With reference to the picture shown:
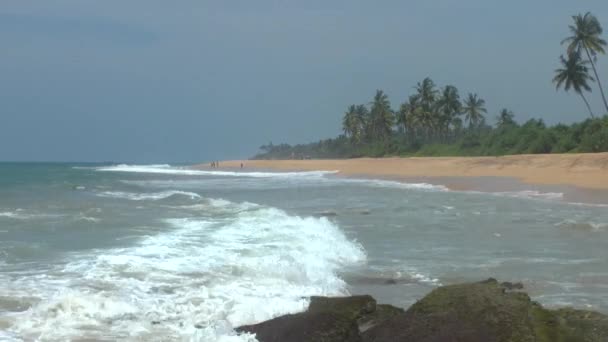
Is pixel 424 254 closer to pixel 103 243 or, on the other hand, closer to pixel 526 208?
pixel 103 243

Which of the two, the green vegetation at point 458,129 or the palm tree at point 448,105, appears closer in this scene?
the green vegetation at point 458,129

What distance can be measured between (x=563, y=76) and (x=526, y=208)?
129 feet

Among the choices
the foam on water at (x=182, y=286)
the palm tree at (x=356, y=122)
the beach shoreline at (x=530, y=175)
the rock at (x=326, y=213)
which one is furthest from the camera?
the palm tree at (x=356, y=122)

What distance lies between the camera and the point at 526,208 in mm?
22031

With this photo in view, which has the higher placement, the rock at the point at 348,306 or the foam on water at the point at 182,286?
the rock at the point at 348,306

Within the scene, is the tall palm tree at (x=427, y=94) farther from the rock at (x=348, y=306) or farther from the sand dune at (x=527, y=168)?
Result: the rock at (x=348, y=306)

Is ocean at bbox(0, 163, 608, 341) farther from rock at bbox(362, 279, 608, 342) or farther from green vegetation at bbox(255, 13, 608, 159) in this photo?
green vegetation at bbox(255, 13, 608, 159)

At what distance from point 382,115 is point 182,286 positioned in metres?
92.9

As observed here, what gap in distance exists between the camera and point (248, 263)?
10758 mm

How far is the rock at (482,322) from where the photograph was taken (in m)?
4.94

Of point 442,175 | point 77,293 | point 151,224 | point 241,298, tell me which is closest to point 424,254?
point 241,298

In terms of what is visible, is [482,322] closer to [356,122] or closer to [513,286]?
[513,286]

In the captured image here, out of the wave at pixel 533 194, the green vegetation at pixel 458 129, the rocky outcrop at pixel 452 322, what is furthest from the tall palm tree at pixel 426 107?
the rocky outcrop at pixel 452 322

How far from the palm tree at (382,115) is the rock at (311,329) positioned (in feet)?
310
